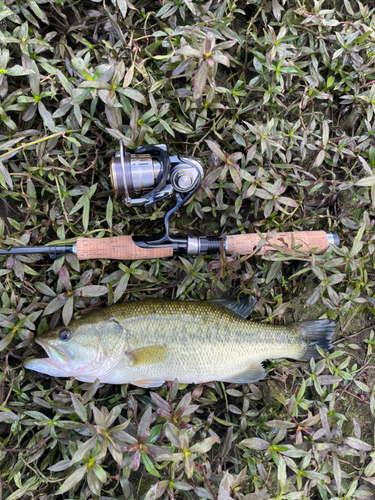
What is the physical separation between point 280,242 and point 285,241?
0.14ft

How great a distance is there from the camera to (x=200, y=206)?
115 inches

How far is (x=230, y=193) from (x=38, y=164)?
5.49 ft

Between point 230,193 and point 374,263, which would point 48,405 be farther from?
point 374,263

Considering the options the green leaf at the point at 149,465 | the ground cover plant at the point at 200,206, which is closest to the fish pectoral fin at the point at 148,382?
the ground cover plant at the point at 200,206

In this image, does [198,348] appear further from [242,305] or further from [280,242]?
[280,242]

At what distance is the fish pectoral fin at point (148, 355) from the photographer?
8.43 ft

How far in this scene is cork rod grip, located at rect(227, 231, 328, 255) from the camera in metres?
2.76

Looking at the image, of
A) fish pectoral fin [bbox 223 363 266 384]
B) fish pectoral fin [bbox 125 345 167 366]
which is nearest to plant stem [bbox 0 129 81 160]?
fish pectoral fin [bbox 125 345 167 366]

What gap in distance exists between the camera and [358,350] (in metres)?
3.23

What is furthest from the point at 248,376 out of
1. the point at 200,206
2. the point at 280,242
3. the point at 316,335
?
the point at 200,206

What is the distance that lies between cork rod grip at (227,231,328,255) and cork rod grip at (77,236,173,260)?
0.56m

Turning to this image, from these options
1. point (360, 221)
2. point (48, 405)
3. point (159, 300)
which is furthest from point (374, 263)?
point (48, 405)

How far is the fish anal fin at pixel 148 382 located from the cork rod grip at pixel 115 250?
39.6 inches

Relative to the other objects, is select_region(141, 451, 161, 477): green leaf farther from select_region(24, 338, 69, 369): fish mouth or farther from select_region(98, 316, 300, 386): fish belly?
select_region(24, 338, 69, 369): fish mouth
